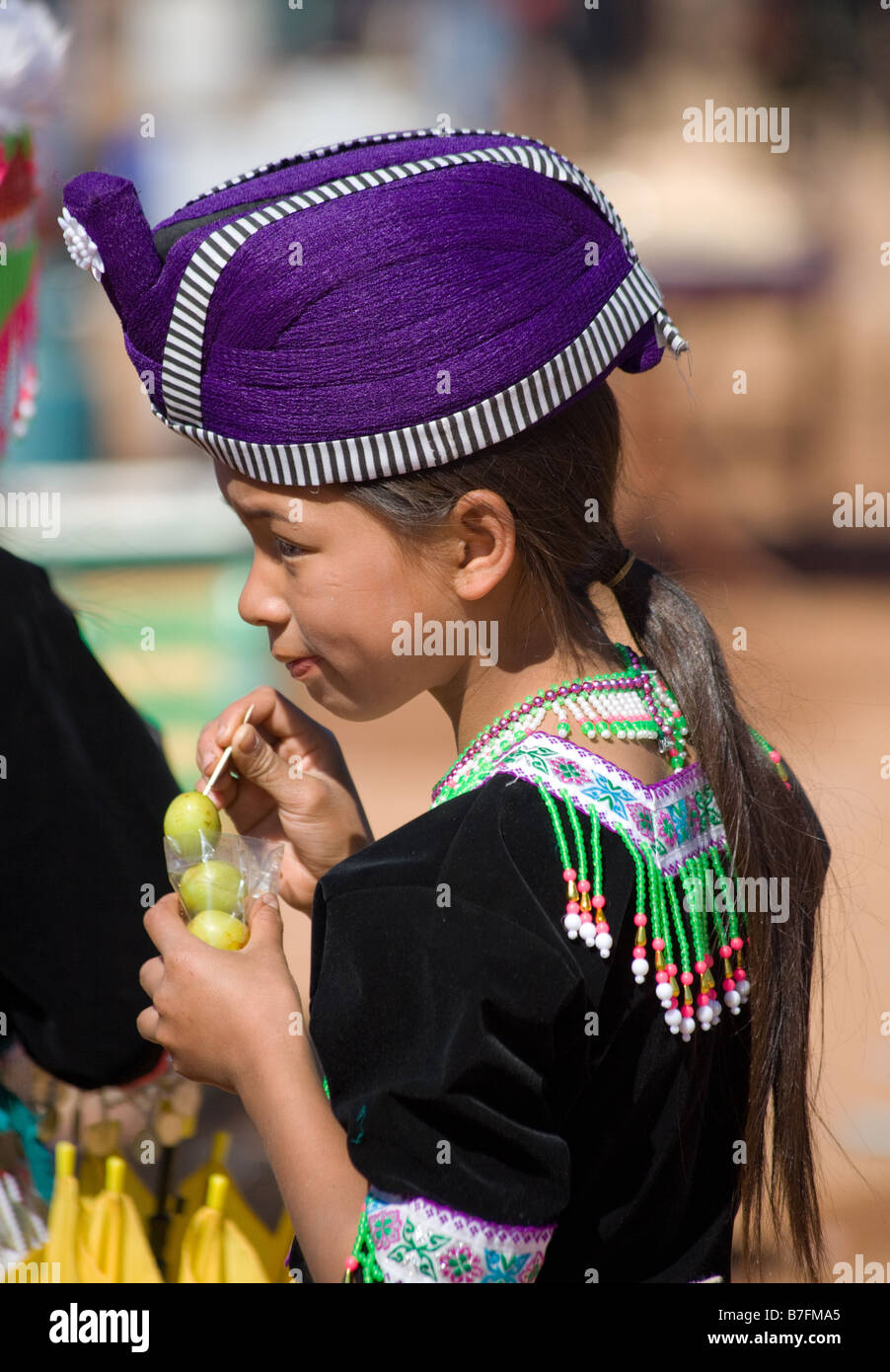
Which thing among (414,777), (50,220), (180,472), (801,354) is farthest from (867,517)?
(50,220)

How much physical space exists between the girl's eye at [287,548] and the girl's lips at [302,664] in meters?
0.13

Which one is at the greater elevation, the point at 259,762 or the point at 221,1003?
the point at 259,762

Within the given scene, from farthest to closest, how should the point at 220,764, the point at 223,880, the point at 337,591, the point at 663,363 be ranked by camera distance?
the point at 663,363 < the point at 220,764 < the point at 223,880 < the point at 337,591

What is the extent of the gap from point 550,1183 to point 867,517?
500 centimetres

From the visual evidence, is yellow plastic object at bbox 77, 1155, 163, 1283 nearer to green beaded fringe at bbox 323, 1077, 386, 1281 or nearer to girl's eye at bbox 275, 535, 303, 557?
green beaded fringe at bbox 323, 1077, 386, 1281

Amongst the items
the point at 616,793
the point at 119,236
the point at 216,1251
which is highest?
the point at 119,236

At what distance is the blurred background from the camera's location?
3.17 meters

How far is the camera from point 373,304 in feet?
4.33

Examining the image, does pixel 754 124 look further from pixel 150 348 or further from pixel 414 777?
pixel 150 348

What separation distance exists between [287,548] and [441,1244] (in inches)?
28.6

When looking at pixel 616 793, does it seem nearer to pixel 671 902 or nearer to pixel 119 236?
pixel 671 902

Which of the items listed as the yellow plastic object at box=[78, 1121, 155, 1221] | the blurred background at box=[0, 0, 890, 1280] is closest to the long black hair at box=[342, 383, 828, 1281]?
the blurred background at box=[0, 0, 890, 1280]

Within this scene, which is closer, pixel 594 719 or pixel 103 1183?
pixel 594 719

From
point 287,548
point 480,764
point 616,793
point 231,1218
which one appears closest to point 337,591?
point 287,548
